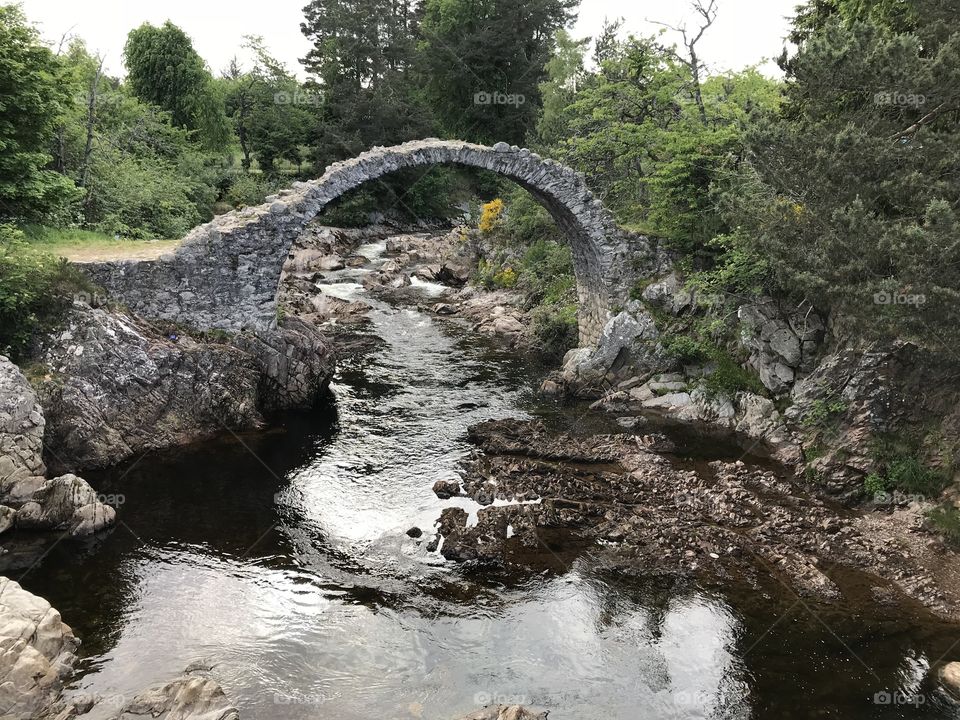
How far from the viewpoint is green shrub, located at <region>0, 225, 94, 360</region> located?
1414 cm

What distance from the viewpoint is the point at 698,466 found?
15.4 metres

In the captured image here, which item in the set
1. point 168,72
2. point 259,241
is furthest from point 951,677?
point 168,72

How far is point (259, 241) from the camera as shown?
17.8 metres

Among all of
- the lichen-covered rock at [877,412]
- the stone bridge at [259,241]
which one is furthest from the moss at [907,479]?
the stone bridge at [259,241]

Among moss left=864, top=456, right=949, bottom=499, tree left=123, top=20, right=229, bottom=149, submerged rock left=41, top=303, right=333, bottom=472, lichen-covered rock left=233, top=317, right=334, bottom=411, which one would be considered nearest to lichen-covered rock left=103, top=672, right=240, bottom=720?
submerged rock left=41, top=303, right=333, bottom=472

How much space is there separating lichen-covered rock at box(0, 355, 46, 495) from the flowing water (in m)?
1.53

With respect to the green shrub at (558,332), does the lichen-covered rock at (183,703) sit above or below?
below

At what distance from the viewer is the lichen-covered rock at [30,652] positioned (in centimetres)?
794

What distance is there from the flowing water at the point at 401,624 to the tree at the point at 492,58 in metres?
40.9

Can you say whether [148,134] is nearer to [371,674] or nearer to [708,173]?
[708,173]

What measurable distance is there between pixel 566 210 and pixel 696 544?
12.0 m

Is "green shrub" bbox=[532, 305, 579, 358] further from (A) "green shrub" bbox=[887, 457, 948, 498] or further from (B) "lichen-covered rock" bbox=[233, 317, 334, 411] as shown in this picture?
(A) "green shrub" bbox=[887, 457, 948, 498]

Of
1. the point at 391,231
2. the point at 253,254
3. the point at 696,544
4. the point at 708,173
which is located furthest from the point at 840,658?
the point at 391,231

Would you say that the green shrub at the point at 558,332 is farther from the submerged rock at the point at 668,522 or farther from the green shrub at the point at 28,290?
the green shrub at the point at 28,290
